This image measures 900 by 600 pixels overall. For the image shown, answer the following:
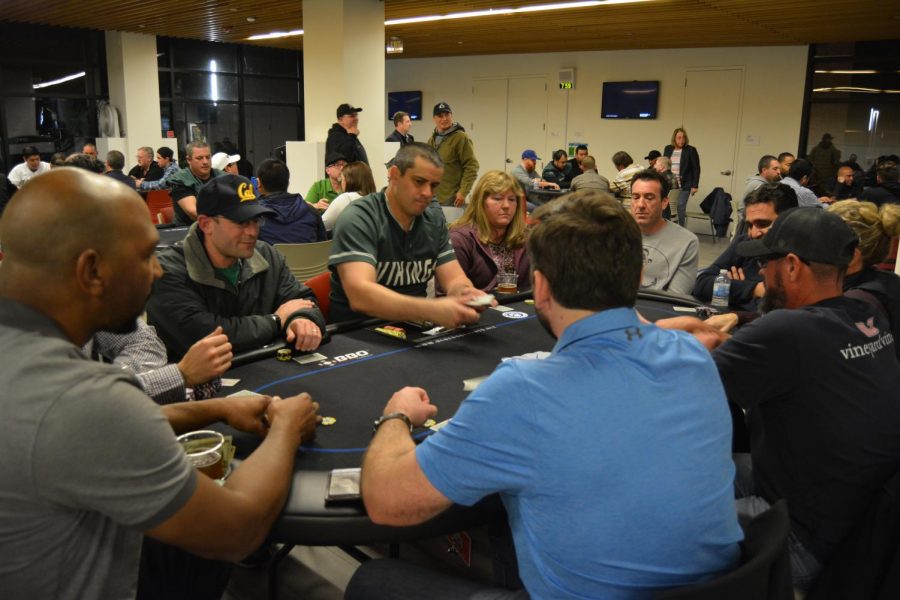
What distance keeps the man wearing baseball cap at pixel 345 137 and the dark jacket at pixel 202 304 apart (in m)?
4.69

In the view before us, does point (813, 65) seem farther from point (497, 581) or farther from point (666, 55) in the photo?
point (497, 581)

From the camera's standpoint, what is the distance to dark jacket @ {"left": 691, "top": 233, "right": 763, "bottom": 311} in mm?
3316

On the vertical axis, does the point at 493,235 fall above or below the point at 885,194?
below

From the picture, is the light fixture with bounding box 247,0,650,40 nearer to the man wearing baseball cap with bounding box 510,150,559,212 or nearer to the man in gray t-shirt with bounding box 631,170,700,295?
the man wearing baseball cap with bounding box 510,150,559,212

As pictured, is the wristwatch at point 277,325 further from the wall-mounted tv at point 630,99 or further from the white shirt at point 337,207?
Answer: the wall-mounted tv at point 630,99

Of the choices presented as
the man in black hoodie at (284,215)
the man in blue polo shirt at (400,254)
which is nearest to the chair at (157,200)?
the man in black hoodie at (284,215)

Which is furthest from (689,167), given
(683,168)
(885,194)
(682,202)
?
(885,194)

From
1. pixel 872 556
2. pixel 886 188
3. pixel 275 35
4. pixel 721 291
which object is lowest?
pixel 872 556

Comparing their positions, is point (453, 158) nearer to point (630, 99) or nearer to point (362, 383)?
point (362, 383)

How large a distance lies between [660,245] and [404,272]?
58.1 inches

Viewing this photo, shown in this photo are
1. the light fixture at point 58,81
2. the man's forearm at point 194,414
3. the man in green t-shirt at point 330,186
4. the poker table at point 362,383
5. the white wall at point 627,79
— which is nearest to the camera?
the poker table at point 362,383

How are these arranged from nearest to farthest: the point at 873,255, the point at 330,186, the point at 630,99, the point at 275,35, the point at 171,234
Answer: the point at 873,255 → the point at 171,234 → the point at 330,186 → the point at 275,35 → the point at 630,99

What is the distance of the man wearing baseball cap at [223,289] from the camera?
95.5 inches

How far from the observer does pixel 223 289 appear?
2576 mm
